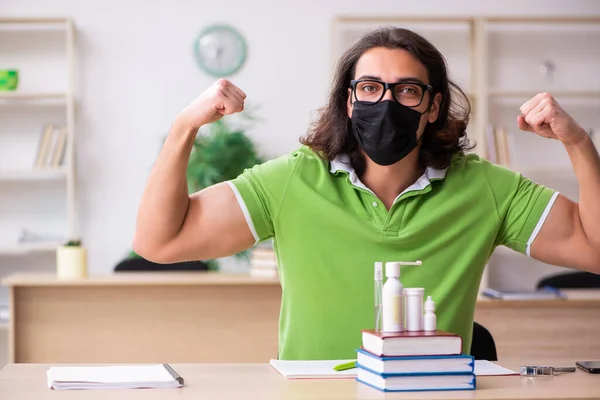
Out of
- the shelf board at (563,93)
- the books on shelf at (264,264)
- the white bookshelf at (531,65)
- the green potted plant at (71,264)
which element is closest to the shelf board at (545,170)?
the white bookshelf at (531,65)

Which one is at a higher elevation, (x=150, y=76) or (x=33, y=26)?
(x=33, y=26)

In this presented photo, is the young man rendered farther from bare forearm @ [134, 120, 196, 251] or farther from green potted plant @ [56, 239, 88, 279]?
green potted plant @ [56, 239, 88, 279]

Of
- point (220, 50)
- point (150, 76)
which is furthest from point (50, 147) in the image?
point (220, 50)

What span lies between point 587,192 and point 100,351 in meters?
2.49

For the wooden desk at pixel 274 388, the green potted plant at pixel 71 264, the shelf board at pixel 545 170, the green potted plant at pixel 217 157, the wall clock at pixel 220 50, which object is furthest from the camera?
the wall clock at pixel 220 50

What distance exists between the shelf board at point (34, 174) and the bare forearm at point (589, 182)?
380cm

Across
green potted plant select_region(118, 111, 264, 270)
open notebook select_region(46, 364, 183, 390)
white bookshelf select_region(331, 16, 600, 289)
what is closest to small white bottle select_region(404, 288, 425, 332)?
open notebook select_region(46, 364, 183, 390)

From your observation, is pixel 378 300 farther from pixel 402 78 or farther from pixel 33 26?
pixel 33 26

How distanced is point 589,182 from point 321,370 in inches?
30.9

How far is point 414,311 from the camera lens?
5.24 feet

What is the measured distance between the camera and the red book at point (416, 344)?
1.52 meters

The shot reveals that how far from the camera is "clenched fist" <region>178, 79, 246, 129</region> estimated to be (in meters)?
1.85

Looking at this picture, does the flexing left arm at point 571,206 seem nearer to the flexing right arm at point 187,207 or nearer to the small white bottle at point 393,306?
the small white bottle at point 393,306

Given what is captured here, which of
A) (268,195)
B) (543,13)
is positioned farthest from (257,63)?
(268,195)
